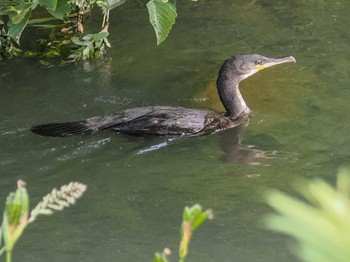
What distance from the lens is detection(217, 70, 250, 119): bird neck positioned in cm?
691

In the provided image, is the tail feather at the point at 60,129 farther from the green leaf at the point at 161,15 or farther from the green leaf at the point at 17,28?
the green leaf at the point at 161,15

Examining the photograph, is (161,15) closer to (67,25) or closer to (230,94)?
(230,94)

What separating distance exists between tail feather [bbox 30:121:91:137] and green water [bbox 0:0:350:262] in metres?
0.08

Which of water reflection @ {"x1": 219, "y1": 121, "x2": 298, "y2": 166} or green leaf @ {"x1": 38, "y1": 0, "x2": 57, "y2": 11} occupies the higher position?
green leaf @ {"x1": 38, "y1": 0, "x2": 57, "y2": 11}

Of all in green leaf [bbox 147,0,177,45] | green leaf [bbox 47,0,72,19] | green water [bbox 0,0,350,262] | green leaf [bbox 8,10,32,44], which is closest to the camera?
green water [bbox 0,0,350,262]

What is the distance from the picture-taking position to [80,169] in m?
5.75

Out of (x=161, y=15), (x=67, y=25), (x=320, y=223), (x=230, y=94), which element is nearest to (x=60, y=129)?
(x=161, y=15)

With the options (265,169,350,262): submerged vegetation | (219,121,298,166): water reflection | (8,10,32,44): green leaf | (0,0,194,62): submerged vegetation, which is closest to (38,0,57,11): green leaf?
(0,0,194,62): submerged vegetation

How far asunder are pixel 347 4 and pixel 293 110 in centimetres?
317

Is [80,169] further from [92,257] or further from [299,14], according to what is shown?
[299,14]

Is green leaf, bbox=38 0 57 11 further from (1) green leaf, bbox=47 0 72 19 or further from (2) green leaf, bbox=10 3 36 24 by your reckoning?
(1) green leaf, bbox=47 0 72 19

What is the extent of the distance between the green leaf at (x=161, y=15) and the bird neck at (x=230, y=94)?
1138mm

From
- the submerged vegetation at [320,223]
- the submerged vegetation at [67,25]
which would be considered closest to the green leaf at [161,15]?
the submerged vegetation at [67,25]

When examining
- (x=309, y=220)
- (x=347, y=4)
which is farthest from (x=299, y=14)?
(x=309, y=220)
